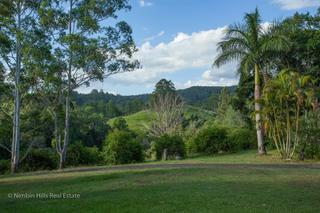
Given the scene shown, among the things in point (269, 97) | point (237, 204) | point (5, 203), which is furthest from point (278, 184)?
point (269, 97)

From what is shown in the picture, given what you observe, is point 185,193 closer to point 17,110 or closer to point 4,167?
point 17,110

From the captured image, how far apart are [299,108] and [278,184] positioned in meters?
9.46

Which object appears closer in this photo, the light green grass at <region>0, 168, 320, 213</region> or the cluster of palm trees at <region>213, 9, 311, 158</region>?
the light green grass at <region>0, 168, 320, 213</region>

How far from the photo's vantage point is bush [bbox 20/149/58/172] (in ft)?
67.5

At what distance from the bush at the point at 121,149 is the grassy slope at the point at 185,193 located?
31.2 ft

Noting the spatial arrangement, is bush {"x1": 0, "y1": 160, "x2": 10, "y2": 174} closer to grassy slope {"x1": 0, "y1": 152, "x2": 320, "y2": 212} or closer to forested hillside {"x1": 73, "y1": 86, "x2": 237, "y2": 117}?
grassy slope {"x1": 0, "y1": 152, "x2": 320, "y2": 212}

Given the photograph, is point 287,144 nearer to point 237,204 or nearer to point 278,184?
point 278,184

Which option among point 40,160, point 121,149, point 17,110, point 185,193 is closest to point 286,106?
point 121,149

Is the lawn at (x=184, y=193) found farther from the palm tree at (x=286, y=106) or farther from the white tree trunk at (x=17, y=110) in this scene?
the white tree trunk at (x=17, y=110)

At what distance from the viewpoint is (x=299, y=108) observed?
719 inches

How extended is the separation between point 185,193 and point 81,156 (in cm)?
1504

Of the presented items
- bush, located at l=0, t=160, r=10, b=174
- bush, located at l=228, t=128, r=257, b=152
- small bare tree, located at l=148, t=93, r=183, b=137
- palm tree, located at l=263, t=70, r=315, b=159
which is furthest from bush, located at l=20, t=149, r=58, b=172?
small bare tree, located at l=148, t=93, r=183, b=137

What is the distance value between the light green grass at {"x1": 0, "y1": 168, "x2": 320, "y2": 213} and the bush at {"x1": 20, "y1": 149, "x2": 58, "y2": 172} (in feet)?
32.0

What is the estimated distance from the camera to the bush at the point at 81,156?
2212cm
